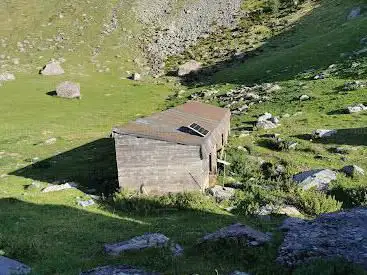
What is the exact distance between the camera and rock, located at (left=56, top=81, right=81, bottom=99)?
63.2m

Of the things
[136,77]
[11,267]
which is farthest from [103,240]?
[136,77]

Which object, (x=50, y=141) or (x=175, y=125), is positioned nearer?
(x=175, y=125)

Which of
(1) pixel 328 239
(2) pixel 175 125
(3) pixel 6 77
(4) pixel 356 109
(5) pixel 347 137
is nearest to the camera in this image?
(1) pixel 328 239

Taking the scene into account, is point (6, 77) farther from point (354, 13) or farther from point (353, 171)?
point (353, 171)

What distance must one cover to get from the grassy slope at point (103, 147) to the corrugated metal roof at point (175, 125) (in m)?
3.76

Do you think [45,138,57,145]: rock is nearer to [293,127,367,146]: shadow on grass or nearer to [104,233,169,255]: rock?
[293,127,367,146]: shadow on grass

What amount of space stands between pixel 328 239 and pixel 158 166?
1226 centimetres

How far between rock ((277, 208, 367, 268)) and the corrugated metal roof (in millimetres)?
9018

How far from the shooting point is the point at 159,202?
88.2 ft

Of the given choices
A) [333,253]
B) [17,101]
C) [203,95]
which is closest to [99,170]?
[333,253]

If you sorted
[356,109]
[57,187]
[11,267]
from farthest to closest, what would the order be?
[356,109] < [57,187] < [11,267]

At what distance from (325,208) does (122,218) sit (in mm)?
9372

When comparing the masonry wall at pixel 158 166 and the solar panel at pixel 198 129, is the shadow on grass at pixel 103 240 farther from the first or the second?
the solar panel at pixel 198 129

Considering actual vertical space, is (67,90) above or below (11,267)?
below
